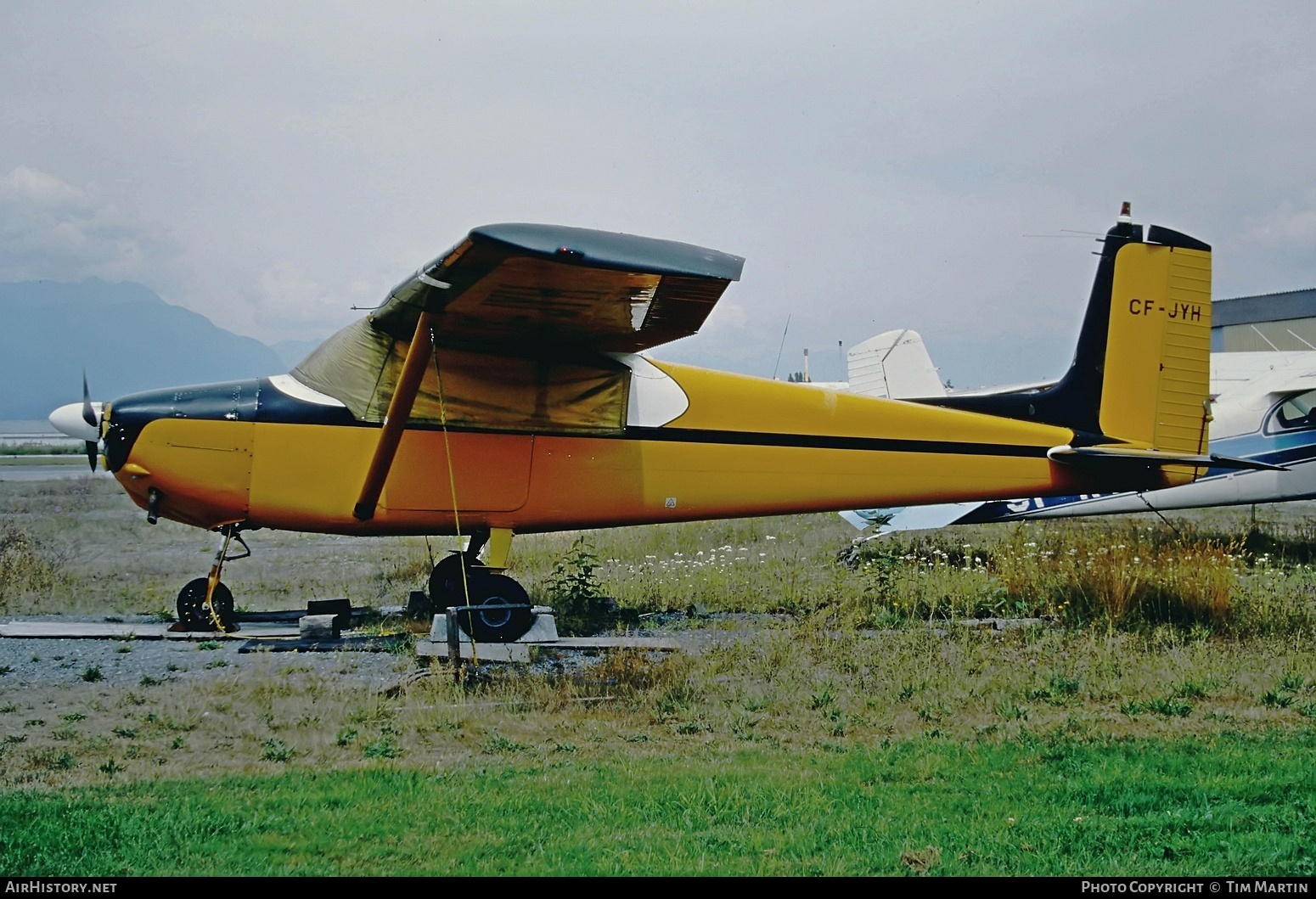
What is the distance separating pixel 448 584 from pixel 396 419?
6.77ft

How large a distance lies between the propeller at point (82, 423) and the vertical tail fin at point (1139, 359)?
23.1ft

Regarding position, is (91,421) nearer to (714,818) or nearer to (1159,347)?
(714,818)

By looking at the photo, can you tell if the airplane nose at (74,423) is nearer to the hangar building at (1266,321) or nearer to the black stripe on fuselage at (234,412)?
the black stripe on fuselage at (234,412)

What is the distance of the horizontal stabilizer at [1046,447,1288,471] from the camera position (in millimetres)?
8672

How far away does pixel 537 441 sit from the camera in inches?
309

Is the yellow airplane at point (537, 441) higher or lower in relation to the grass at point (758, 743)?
higher

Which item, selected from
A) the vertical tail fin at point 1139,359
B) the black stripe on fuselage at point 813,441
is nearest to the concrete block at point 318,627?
the black stripe on fuselage at point 813,441

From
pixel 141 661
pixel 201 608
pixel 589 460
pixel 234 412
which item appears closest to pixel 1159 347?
pixel 589 460

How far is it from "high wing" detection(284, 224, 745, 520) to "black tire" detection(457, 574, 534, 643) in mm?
1026

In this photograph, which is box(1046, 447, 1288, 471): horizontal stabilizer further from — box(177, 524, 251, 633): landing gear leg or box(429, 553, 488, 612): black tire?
box(177, 524, 251, 633): landing gear leg

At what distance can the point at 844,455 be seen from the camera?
329 inches

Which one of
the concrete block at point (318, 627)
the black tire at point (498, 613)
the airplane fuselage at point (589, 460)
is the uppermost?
the airplane fuselage at point (589, 460)

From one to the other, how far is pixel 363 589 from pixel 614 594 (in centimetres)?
280

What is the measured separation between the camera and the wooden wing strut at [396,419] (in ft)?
21.8
